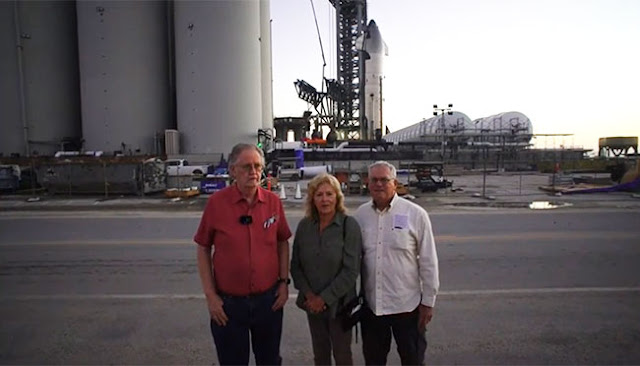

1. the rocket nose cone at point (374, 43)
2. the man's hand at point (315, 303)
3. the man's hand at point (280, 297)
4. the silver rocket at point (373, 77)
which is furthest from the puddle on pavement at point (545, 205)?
the rocket nose cone at point (374, 43)

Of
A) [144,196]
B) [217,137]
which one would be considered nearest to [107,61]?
[217,137]

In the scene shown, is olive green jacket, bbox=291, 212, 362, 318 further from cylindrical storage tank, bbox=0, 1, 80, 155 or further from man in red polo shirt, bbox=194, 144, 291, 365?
cylindrical storage tank, bbox=0, 1, 80, 155

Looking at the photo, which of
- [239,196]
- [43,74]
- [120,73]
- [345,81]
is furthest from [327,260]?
[345,81]

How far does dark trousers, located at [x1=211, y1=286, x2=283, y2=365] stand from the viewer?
2.65 meters

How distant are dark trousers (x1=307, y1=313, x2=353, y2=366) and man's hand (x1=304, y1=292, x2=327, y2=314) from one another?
3.6 inches

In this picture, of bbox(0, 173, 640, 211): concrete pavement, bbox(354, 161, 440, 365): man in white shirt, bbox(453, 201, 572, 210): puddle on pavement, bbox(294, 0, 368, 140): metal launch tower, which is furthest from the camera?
bbox(294, 0, 368, 140): metal launch tower

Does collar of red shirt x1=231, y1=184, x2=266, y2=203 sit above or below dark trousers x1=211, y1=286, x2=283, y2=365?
above

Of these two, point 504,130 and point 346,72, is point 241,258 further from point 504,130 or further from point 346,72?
point 504,130

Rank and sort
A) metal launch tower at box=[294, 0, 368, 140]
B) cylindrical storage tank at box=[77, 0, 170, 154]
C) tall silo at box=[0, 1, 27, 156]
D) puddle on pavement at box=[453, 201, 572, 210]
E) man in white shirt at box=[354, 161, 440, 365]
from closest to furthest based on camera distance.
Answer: man in white shirt at box=[354, 161, 440, 365]
puddle on pavement at box=[453, 201, 572, 210]
tall silo at box=[0, 1, 27, 156]
cylindrical storage tank at box=[77, 0, 170, 154]
metal launch tower at box=[294, 0, 368, 140]

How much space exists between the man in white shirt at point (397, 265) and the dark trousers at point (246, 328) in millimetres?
720

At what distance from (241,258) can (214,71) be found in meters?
32.8

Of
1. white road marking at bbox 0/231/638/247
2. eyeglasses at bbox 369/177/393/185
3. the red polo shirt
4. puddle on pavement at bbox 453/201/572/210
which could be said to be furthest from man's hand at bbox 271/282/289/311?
puddle on pavement at bbox 453/201/572/210

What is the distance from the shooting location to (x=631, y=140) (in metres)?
47.0

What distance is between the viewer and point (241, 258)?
8.49 ft
